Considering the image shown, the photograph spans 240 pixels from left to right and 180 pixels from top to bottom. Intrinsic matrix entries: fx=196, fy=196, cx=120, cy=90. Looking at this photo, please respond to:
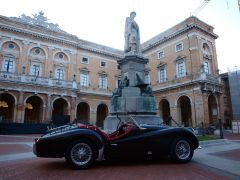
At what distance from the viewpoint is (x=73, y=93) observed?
90.6 ft

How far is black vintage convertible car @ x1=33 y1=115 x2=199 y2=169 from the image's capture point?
468cm

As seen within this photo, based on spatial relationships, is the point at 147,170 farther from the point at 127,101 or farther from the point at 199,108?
the point at 199,108

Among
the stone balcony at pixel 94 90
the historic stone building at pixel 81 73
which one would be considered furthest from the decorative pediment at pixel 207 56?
the stone balcony at pixel 94 90

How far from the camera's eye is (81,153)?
4812 mm

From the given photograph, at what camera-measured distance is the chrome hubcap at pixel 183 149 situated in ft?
18.3

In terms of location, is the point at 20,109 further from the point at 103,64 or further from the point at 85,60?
the point at 103,64

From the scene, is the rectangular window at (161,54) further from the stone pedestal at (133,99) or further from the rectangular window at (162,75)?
the stone pedestal at (133,99)

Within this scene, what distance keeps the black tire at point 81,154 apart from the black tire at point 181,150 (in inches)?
87.5

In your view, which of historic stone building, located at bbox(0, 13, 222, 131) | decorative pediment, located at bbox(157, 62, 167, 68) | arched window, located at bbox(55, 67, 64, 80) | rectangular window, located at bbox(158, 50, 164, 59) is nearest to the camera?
historic stone building, located at bbox(0, 13, 222, 131)

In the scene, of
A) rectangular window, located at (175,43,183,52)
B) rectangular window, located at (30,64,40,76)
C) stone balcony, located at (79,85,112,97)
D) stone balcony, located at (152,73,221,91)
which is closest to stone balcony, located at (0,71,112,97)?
stone balcony, located at (79,85,112,97)

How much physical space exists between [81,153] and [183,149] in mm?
2912

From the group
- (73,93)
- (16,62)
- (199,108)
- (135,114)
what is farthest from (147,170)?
(16,62)

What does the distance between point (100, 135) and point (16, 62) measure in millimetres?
25408

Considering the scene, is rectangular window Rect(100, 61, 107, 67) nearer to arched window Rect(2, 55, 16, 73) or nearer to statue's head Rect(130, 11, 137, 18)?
arched window Rect(2, 55, 16, 73)
